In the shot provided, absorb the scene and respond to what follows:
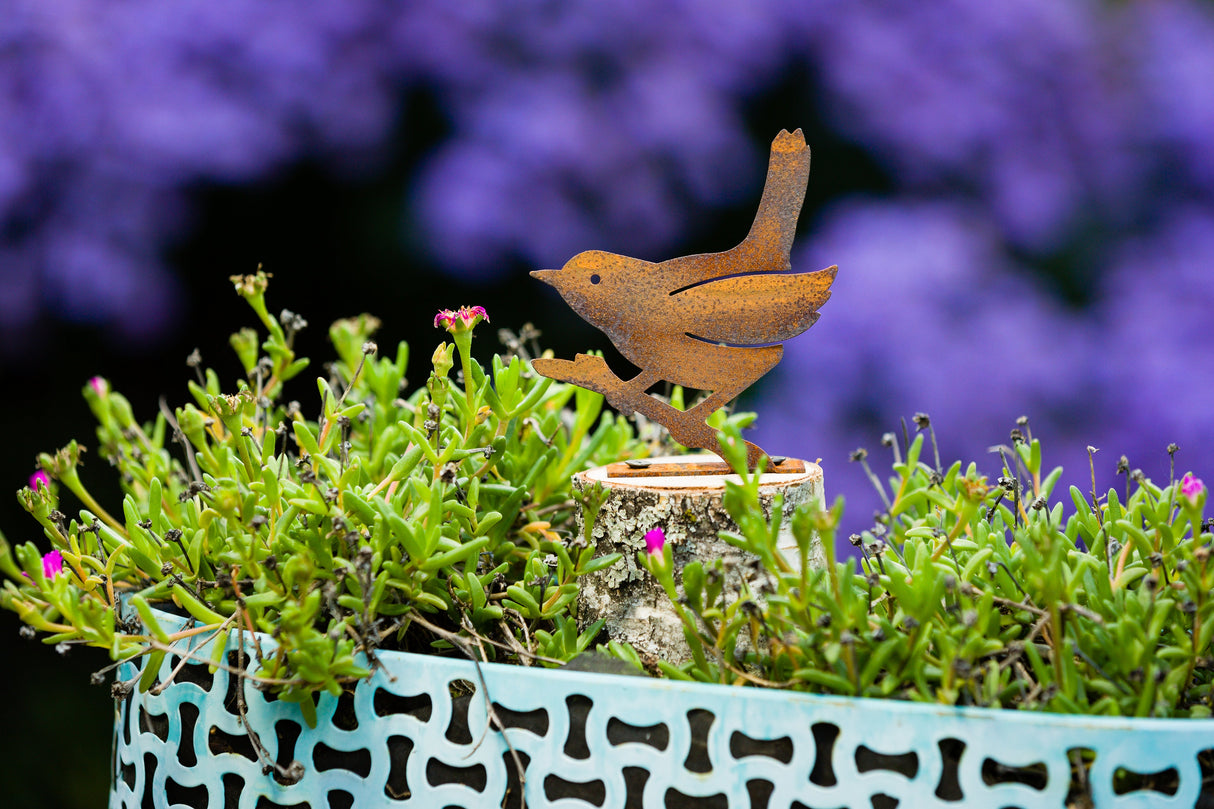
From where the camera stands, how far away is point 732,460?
32.2 inches

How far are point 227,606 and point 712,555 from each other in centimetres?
47

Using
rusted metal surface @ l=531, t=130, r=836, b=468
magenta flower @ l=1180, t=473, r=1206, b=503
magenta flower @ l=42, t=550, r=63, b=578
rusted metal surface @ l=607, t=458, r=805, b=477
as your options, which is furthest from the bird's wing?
magenta flower @ l=42, t=550, r=63, b=578

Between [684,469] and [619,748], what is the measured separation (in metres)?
0.37

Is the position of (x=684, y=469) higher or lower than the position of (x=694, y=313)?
lower

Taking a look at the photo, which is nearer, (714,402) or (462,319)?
(462,319)

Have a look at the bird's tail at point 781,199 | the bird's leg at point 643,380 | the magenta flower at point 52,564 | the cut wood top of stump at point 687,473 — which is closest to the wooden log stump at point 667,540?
the cut wood top of stump at point 687,473

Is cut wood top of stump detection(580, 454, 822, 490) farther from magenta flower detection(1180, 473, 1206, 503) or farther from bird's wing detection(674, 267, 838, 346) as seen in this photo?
magenta flower detection(1180, 473, 1206, 503)

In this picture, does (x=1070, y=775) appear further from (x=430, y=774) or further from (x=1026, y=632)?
(x=430, y=774)

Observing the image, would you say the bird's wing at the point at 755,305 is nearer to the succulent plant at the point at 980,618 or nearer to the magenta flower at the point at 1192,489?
the succulent plant at the point at 980,618

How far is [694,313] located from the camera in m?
1.03

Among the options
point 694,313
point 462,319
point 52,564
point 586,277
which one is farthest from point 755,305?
point 52,564

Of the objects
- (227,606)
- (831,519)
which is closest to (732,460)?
(831,519)

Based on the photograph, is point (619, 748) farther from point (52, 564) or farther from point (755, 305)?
point (52, 564)

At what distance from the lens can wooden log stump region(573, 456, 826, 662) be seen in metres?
0.94
